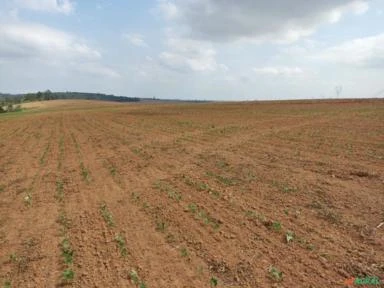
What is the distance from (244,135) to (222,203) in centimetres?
1224

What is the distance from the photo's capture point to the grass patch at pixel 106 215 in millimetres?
7668

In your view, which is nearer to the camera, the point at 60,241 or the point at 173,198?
the point at 60,241

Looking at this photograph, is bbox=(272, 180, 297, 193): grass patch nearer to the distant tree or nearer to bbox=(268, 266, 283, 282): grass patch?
bbox=(268, 266, 283, 282): grass patch

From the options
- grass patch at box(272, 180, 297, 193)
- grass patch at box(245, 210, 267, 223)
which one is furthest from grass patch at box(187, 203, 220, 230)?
grass patch at box(272, 180, 297, 193)

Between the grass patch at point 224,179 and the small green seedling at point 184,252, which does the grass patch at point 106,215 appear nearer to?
the small green seedling at point 184,252

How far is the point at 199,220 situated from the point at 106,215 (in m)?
2.32

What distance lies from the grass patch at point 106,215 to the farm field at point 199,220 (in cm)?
2

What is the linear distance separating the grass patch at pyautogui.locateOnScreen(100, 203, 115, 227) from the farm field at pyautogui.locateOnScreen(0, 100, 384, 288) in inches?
0.9

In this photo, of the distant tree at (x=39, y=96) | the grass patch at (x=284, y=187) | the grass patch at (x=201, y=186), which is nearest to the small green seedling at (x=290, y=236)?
the grass patch at (x=284, y=187)

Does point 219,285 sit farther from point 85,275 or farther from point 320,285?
point 85,275

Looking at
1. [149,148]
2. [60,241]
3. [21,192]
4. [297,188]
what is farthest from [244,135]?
[60,241]

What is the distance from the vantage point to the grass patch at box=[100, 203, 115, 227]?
767 centimetres

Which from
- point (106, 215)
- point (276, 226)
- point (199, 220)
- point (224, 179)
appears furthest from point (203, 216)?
point (224, 179)

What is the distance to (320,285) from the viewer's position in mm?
4883
